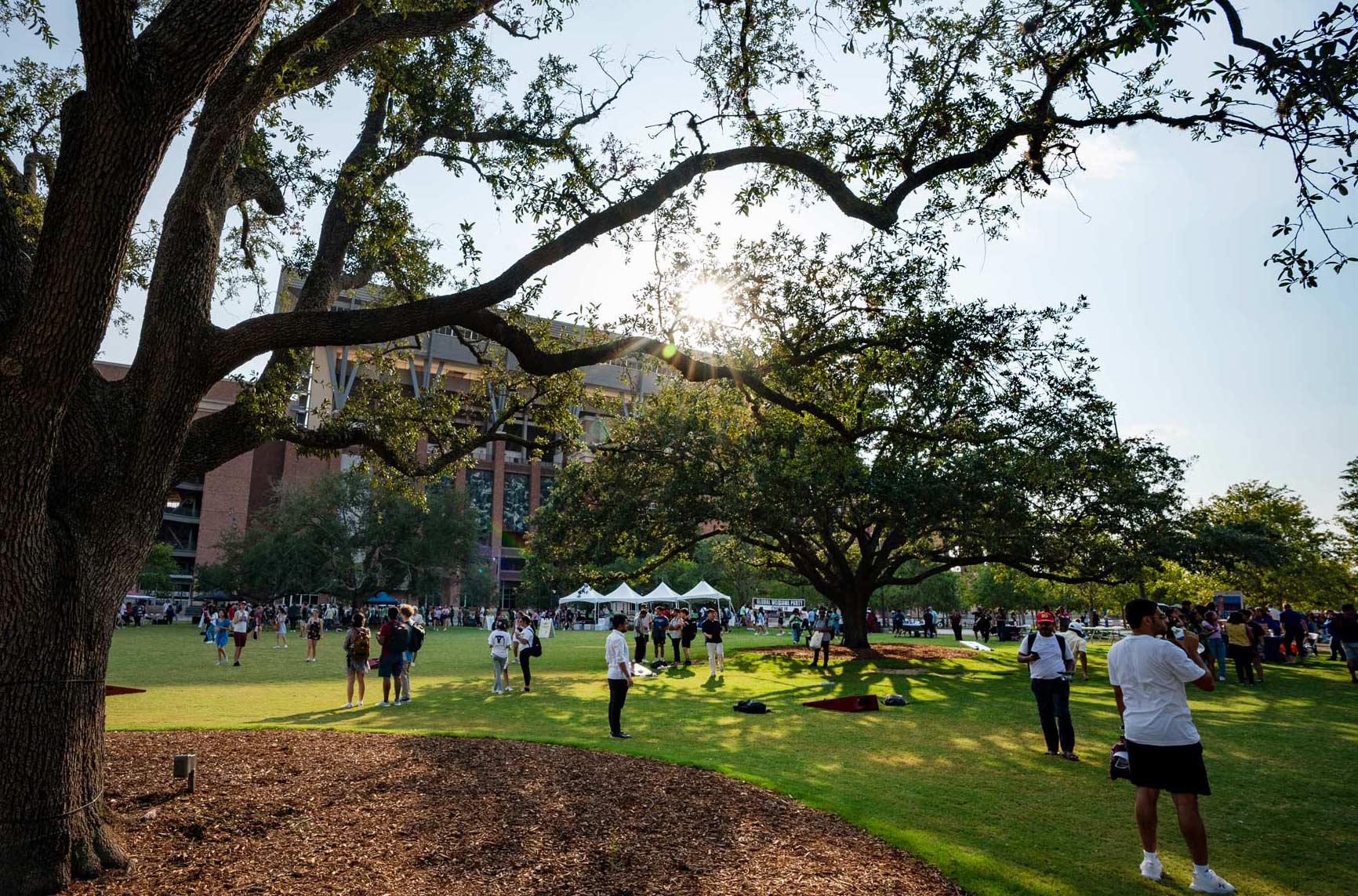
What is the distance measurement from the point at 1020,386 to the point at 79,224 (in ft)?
29.2

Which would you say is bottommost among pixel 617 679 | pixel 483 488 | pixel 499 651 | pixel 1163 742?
pixel 499 651

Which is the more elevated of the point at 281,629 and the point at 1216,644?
the point at 1216,644

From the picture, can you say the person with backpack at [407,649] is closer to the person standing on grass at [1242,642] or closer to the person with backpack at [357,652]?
the person with backpack at [357,652]

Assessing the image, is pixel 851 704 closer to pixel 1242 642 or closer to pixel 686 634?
pixel 686 634

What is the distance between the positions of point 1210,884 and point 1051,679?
4.52 m

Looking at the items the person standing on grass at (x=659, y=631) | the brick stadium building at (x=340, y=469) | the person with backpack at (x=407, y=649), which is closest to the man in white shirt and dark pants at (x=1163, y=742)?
Answer: the person with backpack at (x=407, y=649)

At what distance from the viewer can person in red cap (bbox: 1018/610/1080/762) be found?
9234mm

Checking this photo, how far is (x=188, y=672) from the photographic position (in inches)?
730

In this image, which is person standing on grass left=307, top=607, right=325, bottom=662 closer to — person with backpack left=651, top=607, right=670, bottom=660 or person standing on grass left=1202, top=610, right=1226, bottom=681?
person with backpack left=651, top=607, right=670, bottom=660

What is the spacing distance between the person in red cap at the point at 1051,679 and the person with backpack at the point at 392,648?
10.1 m

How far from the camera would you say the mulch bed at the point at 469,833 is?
485 centimetres

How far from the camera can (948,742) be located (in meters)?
10.4

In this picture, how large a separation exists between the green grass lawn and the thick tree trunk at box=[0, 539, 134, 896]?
100 inches

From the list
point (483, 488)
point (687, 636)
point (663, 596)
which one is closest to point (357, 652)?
point (687, 636)
